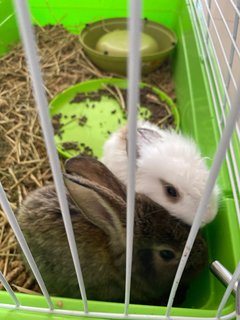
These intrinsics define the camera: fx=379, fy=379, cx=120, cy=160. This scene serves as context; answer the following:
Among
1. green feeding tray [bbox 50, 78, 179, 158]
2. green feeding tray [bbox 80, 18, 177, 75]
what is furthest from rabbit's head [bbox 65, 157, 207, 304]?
green feeding tray [bbox 80, 18, 177, 75]

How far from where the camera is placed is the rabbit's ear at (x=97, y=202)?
0.89m

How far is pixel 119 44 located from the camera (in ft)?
7.23

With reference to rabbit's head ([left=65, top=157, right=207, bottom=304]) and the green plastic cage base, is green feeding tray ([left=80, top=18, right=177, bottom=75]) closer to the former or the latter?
rabbit's head ([left=65, top=157, right=207, bottom=304])

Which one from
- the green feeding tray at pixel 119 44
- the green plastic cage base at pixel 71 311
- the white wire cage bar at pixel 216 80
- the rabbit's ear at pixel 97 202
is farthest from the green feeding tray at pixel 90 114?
the green plastic cage base at pixel 71 311

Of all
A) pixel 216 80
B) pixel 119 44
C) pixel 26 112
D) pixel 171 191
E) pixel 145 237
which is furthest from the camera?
pixel 119 44

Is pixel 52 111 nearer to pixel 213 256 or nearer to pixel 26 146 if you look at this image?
pixel 26 146

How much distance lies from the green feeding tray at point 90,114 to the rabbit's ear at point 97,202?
0.80 metres

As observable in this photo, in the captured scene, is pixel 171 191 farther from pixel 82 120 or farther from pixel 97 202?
pixel 82 120

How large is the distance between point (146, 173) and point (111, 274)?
0.35 m

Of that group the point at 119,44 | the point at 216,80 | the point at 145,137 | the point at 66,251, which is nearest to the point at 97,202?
the point at 66,251

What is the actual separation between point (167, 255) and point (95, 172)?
0.32 m

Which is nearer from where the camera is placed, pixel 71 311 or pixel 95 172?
pixel 71 311

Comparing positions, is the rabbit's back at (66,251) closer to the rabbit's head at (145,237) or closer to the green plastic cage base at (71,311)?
the rabbit's head at (145,237)

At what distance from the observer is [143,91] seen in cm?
208
